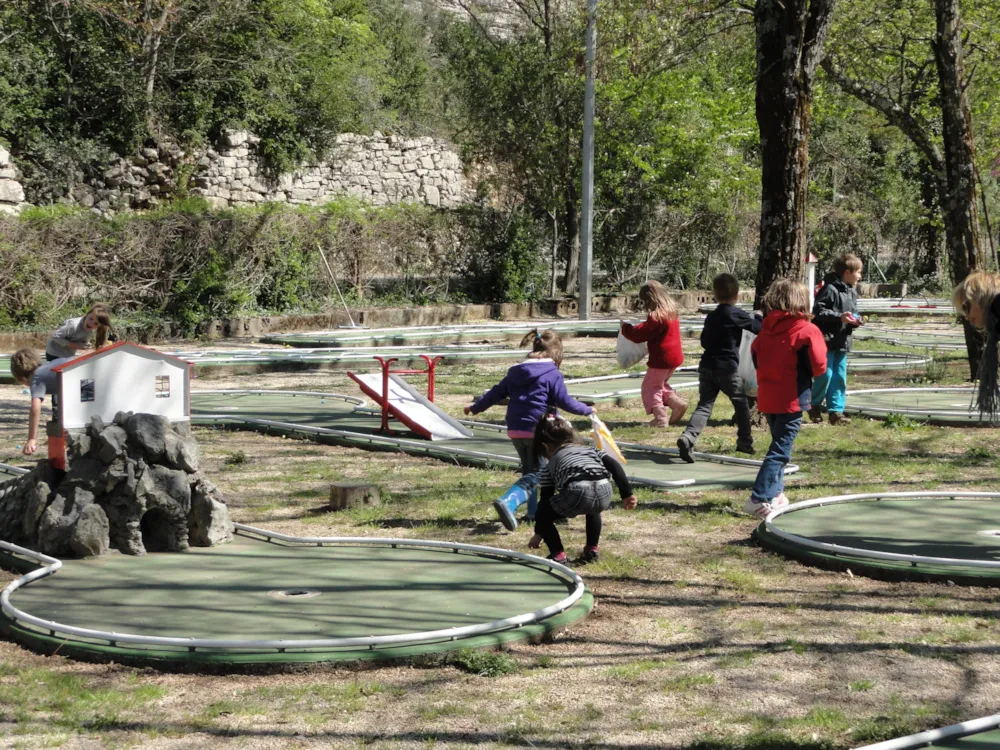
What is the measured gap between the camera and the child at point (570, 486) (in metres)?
6.71

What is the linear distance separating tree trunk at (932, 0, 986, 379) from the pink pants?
15.3ft

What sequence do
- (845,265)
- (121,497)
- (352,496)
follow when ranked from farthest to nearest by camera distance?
(845,265)
(352,496)
(121,497)

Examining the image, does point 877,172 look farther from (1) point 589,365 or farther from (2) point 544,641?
(2) point 544,641

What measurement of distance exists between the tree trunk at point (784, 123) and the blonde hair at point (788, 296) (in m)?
3.37

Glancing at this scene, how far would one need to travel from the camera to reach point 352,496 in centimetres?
844

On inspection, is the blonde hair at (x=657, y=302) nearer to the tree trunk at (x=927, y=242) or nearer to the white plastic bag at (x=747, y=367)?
the white plastic bag at (x=747, y=367)

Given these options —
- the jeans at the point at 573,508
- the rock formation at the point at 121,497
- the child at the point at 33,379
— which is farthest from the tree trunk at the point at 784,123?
the child at the point at 33,379

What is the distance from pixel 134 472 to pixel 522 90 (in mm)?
23603

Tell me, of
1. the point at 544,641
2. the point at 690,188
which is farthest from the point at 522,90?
the point at 544,641

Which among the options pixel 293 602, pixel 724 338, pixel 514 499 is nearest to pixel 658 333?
pixel 724 338

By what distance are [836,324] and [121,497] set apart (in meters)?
6.96

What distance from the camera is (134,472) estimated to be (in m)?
7.06

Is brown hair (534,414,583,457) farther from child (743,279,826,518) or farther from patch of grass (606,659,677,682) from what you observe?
patch of grass (606,659,677,682)

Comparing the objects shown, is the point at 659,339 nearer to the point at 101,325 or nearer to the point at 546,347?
the point at 546,347
